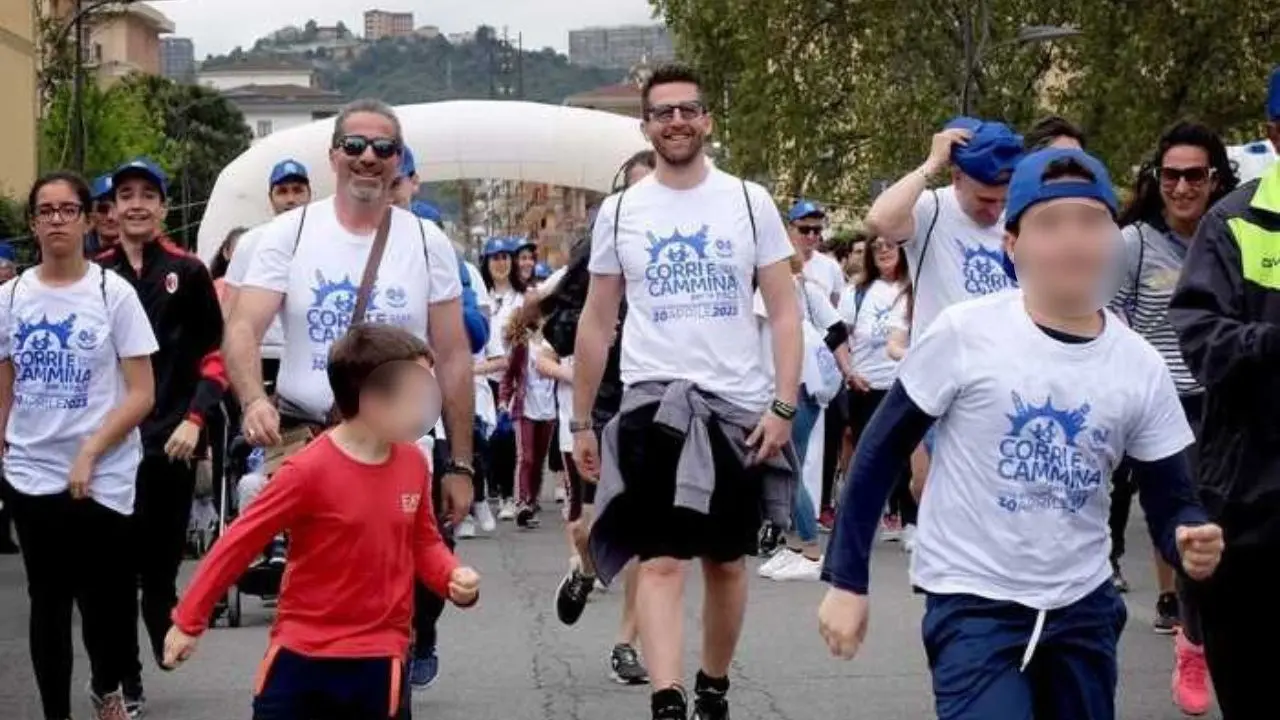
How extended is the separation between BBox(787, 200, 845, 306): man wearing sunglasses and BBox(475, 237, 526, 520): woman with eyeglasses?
225cm

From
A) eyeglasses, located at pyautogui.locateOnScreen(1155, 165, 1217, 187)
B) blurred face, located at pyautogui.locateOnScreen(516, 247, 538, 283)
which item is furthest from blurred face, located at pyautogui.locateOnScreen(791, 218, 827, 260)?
eyeglasses, located at pyautogui.locateOnScreen(1155, 165, 1217, 187)

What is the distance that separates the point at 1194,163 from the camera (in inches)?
350

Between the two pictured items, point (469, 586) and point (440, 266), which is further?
point (440, 266)

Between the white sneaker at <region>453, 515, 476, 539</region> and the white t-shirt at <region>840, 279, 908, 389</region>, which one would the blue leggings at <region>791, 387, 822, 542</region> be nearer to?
the white t-shirt at <region>840, 279, 908, 389</region>

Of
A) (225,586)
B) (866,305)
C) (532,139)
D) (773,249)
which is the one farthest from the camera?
(532,139)

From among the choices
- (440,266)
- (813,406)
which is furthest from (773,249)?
(813,406)

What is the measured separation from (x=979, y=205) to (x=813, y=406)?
21.0 feet

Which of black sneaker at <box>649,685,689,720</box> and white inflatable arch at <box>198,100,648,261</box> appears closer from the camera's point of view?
black sneaker at <box>649,685,689,720</box>

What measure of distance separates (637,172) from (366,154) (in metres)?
2.25

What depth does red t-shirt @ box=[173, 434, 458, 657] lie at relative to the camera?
6.12 metres

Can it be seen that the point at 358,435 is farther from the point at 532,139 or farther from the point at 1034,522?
the point at 532,139

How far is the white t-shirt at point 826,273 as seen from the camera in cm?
1789

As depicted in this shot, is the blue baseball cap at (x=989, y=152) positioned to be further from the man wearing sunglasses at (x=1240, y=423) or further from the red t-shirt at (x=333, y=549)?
the red t-shirt at (x=333, y=549)

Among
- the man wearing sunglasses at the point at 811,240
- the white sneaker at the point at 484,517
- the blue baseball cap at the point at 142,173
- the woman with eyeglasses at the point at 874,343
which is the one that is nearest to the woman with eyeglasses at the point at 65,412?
the blue baseball cap at the point at 142,173
